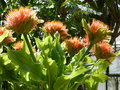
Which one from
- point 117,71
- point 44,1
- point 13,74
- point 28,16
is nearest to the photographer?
point 28,16

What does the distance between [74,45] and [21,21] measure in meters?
0.23

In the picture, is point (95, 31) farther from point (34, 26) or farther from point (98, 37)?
point (34, 26)

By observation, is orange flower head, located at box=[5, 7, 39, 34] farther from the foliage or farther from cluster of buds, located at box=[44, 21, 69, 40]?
cluster of buds, located at box=[44, 21, 69, 40]

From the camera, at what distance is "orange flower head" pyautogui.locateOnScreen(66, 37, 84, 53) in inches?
35.9

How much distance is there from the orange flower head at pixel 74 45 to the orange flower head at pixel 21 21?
0.17 m

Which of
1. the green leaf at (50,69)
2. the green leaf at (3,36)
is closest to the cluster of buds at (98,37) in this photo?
the green leaf at (50,69)

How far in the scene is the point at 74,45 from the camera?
919 mm

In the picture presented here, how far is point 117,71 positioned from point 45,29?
12.7 feet

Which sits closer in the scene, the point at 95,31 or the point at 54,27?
the point at 95,31

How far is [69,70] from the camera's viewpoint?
83 cm

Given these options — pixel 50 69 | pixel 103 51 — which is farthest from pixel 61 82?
pixel 103 51

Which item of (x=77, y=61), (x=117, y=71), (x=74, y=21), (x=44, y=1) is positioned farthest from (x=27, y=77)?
(x=117, y=71)

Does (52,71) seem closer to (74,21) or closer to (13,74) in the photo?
(13,74)

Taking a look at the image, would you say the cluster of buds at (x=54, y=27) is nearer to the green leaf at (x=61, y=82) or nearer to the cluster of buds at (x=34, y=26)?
the cluster of buds at (x=34, y=26)
